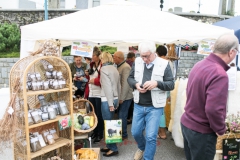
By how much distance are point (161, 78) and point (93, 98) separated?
1490mm

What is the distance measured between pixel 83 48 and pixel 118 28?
1.85 feet

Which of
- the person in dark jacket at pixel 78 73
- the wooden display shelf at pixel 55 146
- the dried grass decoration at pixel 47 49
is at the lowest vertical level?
the wooden display shelf at pixel 55 146

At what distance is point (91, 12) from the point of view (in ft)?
12.8

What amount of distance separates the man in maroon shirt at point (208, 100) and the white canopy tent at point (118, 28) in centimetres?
147

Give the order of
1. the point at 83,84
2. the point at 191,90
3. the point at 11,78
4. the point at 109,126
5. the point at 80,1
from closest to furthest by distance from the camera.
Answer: the point at 191,90, the point at 11,78, the point at 109,126, the point at 83,84, the point at 80,1

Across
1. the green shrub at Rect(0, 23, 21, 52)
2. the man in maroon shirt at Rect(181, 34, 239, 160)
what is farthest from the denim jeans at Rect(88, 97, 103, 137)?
the green shrub at Rect(0, 23, 21, 52)

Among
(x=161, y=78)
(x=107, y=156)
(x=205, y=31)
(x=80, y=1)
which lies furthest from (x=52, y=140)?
(x=80, y=1)

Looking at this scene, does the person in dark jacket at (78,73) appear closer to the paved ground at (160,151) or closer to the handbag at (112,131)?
the paved ground at (160,151)

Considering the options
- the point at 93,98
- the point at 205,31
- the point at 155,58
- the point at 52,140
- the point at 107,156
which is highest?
the point at 205,31

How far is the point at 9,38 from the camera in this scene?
9.84m

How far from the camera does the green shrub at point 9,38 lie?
9.72 meters

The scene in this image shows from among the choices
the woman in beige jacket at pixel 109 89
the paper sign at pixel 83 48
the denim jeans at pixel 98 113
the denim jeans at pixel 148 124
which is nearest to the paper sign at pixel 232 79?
the denim jeans at pixel 148 124

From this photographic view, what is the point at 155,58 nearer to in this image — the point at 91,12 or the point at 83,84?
the point at 91,12

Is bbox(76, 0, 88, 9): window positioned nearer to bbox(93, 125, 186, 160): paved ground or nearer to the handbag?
bbox(93, 125, 186, 160): paved ground
